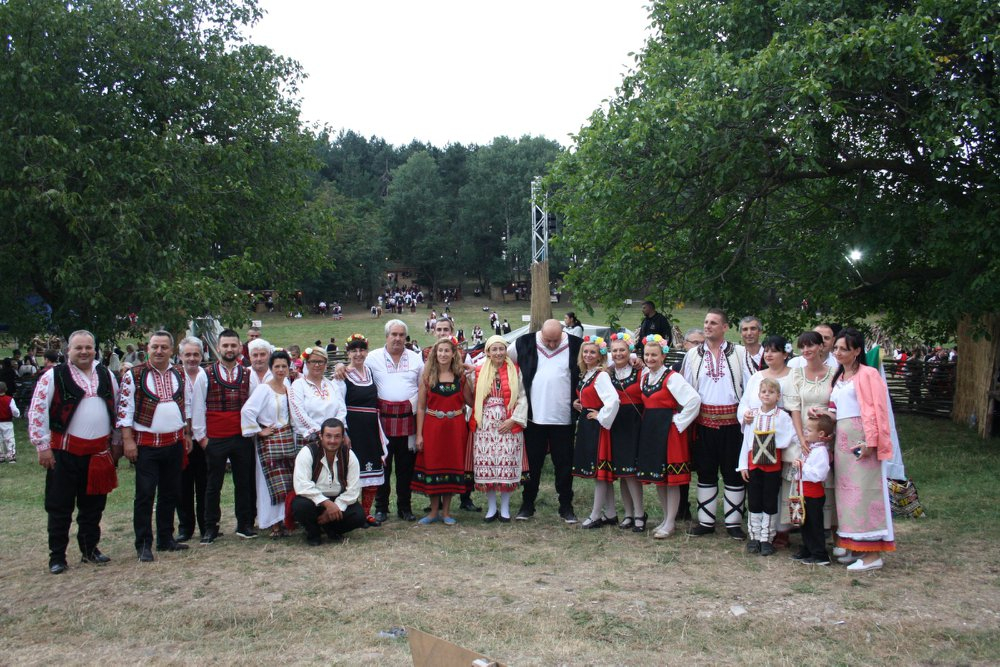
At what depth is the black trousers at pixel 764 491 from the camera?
6434 mm

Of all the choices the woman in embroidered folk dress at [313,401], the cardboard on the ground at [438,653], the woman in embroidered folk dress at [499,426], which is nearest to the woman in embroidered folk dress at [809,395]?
the woman in embroidered folk dress at [499,426]

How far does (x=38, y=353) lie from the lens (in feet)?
84.4

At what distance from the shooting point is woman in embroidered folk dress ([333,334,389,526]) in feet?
24.2

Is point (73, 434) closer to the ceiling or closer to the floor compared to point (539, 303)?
closer to the floor

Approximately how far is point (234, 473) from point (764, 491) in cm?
427

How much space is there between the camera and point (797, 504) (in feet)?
20.4

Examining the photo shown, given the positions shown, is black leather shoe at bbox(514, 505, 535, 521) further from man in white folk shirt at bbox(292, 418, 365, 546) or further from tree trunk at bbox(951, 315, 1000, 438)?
tree trunk at bbox(951, 315, 1000, 438)

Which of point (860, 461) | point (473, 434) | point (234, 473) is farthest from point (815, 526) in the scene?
point (234, 473)

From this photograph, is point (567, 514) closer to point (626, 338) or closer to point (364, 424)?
point (626, 338)

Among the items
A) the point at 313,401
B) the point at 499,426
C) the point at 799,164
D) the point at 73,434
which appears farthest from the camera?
the point at 799,164

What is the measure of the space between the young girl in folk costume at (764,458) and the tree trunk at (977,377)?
732cm

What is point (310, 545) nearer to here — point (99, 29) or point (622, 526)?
point (622, 526)

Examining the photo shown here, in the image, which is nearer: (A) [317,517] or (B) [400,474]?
(A) [317,517]

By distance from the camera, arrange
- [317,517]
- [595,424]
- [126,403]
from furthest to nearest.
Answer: [595,424]
[317,517]
[126,403]
